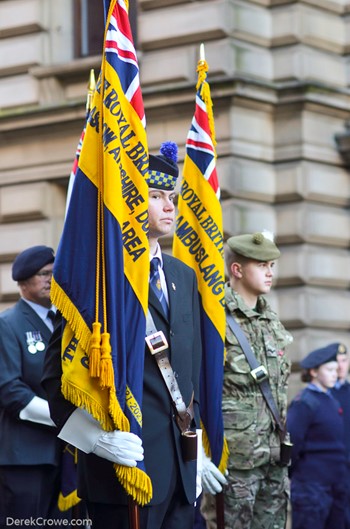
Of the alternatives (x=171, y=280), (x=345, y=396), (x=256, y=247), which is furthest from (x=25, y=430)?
(x=345, y=396)

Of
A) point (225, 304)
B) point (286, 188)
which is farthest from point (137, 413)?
point (286, 188)

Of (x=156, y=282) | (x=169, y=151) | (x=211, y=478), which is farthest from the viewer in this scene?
(x=211, y=478)

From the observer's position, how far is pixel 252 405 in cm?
657

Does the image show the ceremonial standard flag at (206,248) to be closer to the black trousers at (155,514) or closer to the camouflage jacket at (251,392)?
the camouflage jacket at (251,392)

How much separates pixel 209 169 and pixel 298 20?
554 cm

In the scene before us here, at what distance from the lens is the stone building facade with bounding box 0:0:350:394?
11.8 m

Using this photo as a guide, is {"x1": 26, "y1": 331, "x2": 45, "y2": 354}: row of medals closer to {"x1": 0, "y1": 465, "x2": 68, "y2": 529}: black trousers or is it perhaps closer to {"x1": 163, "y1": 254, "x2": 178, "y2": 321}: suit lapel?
{"x1": 0, "y1": 465, "x2": 68, "y2": 529}: black trousers

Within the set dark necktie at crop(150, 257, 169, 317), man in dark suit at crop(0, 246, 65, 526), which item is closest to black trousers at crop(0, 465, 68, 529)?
man in dark suit at crop(0, 246, 65, 526)

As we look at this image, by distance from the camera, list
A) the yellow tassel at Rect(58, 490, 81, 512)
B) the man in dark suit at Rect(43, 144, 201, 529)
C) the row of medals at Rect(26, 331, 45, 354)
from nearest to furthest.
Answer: the man in dark suit at Rect(43, 144, 201, 529), the yellow tassel at Rect(58, 490, 81, 512), the row of medals at Rect(26, 331, 45, 354)

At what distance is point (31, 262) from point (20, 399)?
83 cm

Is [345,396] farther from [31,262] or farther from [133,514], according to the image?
[133,514]

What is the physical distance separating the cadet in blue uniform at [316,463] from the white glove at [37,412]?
2.50 meters

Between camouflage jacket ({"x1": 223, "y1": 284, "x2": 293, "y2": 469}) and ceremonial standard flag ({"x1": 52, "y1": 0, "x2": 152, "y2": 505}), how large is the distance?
1592 mm

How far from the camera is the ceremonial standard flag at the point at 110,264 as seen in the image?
4.95 meters
